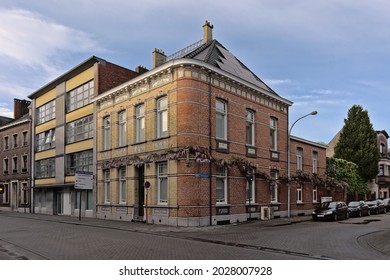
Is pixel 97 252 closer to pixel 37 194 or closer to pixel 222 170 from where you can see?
pixel 222 170

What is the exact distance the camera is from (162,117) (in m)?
21.8

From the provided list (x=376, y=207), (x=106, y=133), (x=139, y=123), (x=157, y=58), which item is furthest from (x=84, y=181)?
(x=376, y=207)

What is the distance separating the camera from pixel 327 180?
33062 mm

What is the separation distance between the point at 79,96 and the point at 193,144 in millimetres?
13895

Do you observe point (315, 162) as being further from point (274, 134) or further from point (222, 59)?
point (222, 59)

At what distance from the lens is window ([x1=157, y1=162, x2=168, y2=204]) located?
68.6ft

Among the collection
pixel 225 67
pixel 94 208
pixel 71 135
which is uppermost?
pixel 225 67

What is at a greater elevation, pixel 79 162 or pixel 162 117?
pixel 162 117

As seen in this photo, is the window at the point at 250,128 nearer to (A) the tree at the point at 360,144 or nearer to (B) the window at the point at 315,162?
(B) the window at the point at 315,162

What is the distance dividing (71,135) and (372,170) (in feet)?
116

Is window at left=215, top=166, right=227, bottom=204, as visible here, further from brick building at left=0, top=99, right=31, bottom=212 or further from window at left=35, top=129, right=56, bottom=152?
brick building at left=0, top=99, right=31, bottom=212

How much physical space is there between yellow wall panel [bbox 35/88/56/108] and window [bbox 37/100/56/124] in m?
0.30

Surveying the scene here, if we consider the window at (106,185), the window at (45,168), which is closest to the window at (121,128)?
the window at (106,185)
